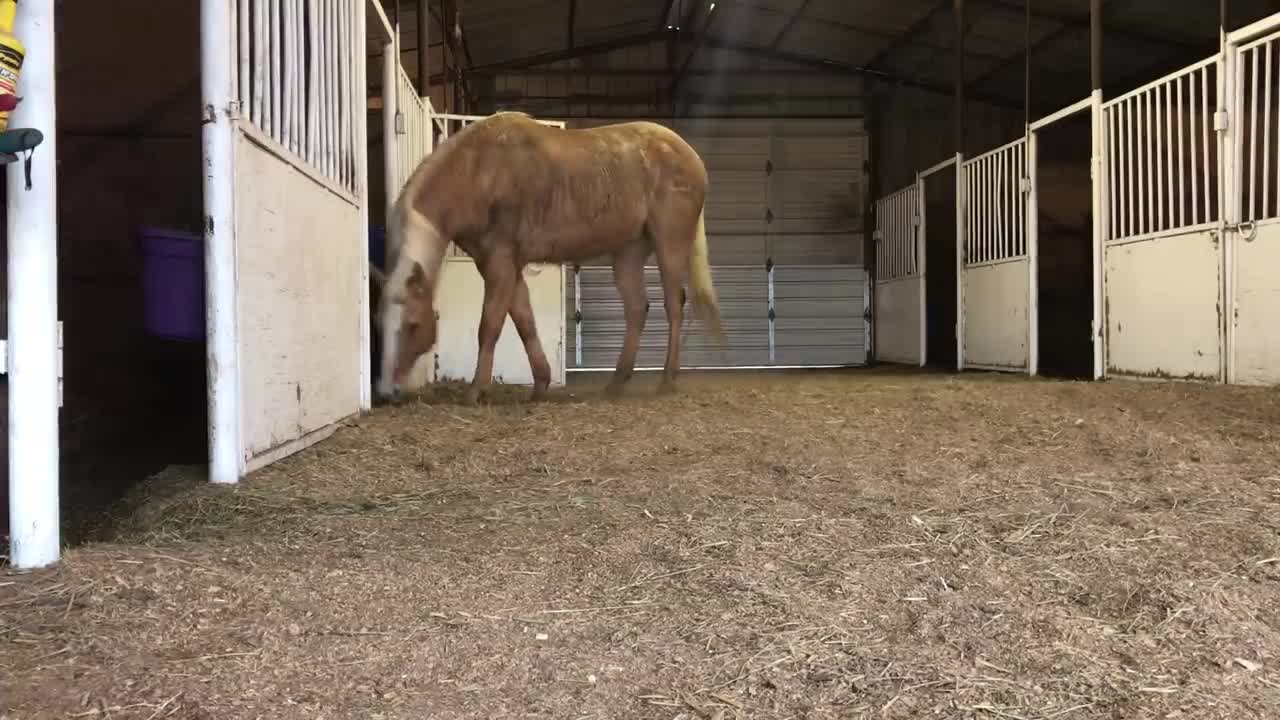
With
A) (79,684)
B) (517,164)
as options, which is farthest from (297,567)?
(517,164)

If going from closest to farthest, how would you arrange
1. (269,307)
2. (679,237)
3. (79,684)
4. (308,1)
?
(79,684), (269,307), (308,1), (679,237)

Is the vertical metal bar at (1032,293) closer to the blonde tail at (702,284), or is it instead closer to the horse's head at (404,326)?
the blonde tail at (702,284)

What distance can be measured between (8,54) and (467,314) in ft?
15.1

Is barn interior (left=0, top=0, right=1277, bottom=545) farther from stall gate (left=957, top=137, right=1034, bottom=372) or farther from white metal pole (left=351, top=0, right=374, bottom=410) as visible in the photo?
white metal pole (left=351, top=0, right=374, bottom=410)

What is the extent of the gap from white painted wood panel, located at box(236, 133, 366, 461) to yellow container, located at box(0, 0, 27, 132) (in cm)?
83

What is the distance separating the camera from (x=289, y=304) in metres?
2.91

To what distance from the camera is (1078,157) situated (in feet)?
43.2

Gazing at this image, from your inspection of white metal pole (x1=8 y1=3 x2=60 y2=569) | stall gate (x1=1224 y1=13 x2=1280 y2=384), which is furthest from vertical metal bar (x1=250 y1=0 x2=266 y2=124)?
stall gate (x1=1224 y1=13 x2=1280 y2=384)

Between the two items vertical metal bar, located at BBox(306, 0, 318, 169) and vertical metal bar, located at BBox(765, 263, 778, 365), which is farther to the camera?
vertical metal bar, located at BBox(765, 263, 778, 365)

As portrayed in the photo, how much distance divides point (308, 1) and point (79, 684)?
120 inches

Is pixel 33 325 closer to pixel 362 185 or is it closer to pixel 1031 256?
pixel 362 185

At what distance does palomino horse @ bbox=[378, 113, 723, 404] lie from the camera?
427cm

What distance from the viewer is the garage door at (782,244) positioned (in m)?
12.8

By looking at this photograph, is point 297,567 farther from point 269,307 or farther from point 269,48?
point 269,48
